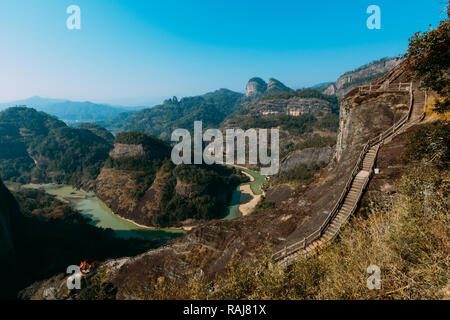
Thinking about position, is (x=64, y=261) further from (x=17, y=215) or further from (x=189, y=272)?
(x=189, y=272)

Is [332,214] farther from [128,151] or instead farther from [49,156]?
[49,156]

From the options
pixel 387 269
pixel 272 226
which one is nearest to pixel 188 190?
pixel 272 226

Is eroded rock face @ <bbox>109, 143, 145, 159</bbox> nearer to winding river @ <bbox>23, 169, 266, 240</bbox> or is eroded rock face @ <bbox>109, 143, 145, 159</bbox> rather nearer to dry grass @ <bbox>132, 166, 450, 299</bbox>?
winding river @ <bbox>23, 169, 266, 240</bbox>

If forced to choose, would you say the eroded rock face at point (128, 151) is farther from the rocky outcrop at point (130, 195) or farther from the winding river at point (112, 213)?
the winding river at point (112, 213)

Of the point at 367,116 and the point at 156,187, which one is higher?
the point at 367,116

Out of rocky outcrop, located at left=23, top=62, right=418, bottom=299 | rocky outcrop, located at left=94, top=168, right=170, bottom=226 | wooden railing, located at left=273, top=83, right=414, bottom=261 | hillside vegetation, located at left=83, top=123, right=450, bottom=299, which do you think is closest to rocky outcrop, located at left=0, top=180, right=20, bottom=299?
rocky outcrop, located at left=94, top=168, right=170, bottom=226
